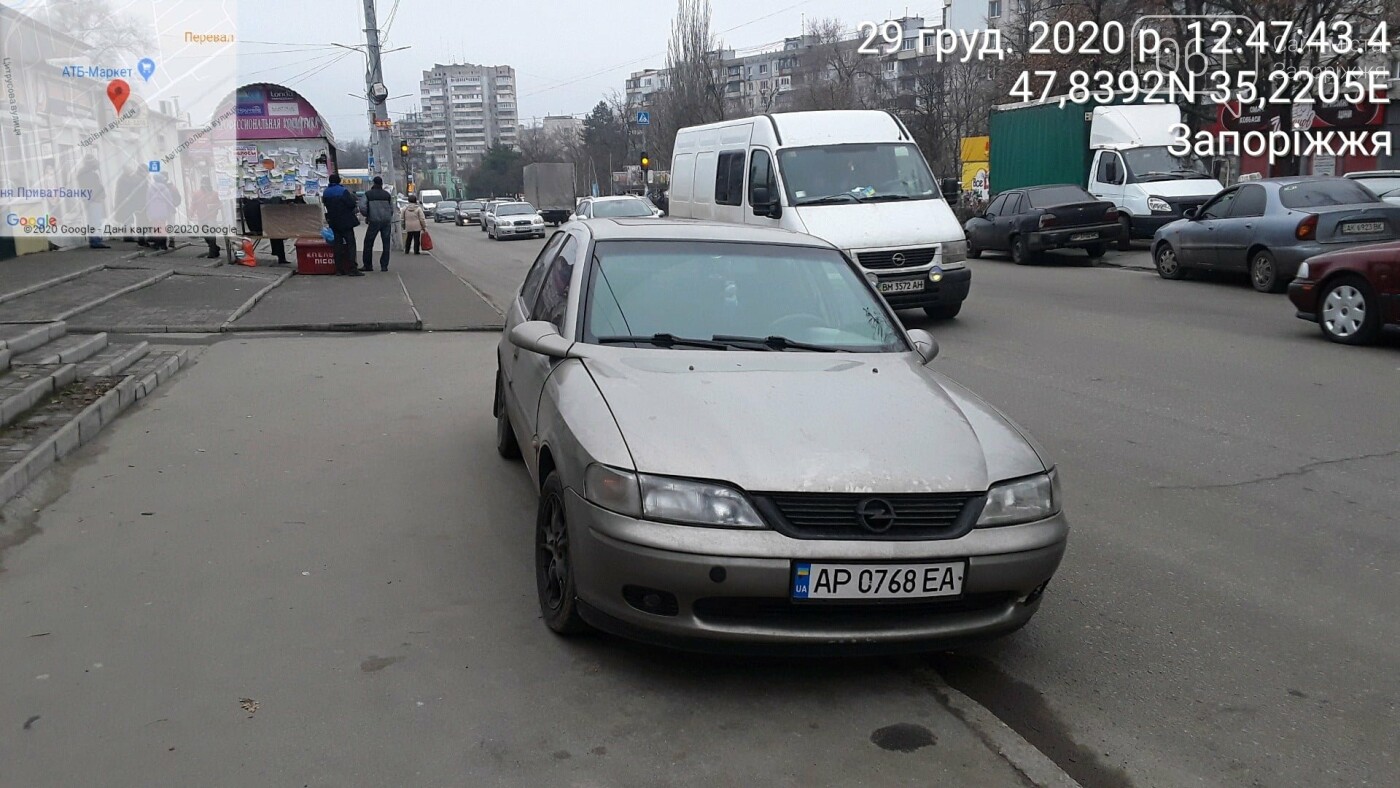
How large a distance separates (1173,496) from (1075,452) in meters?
0.99

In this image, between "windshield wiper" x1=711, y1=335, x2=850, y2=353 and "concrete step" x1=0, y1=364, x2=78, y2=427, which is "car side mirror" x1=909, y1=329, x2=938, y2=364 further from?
"concrete step" x1=0, y1=364, x2=78, y2=427

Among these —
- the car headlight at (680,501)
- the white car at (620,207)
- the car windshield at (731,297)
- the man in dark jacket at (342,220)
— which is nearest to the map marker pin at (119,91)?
the man in dark jacket at (342,220)


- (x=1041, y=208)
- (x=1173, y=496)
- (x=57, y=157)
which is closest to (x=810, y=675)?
(x=1173, y=496)

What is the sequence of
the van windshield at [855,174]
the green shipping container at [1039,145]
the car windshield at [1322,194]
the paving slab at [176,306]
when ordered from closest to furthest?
A: the paving slab at [176,306] → the van windshield at [855,174] → the car windshield at [1322,194] → the green shipping container at [1039,145]

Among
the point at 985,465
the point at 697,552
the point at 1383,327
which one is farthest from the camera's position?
the point at 1383,327

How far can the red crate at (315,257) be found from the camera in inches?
751

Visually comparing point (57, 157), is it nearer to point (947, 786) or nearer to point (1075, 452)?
point (1075, 452)

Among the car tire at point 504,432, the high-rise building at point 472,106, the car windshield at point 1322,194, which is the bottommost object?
the car tire at point 504,432

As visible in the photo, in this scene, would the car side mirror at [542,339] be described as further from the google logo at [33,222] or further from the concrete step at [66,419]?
the google logo at [33,222]

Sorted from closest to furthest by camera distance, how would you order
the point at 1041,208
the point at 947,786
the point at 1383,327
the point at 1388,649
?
the point at 947,786 → the point at 1388,649 → the point at 1383,327 → the point at 1041,208

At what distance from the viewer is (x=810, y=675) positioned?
3.86 metres

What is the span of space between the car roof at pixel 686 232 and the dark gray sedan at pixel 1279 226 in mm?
11086

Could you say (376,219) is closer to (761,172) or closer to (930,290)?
(761,172)

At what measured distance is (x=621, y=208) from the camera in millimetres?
26703
